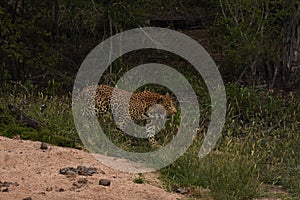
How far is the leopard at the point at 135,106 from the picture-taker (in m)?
9.33

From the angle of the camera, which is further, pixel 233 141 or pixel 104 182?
pixel 233 141

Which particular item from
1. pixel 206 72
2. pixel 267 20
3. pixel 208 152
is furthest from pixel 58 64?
pixel 208 152

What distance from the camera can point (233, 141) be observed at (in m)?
9.17

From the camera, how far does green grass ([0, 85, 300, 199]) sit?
7.46 metres

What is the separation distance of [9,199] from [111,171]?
58.0 inches

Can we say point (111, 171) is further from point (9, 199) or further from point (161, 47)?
point (161, 47)

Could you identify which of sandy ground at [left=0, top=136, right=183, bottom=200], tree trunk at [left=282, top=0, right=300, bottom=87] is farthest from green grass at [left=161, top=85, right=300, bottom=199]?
tree trunk at [left=282, top=0, right=300, bottom=87]

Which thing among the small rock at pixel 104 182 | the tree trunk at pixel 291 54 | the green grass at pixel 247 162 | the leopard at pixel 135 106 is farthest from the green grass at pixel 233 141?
the tree trunk at pixel 291 54

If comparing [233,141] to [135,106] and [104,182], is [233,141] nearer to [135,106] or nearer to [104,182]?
[135,106]

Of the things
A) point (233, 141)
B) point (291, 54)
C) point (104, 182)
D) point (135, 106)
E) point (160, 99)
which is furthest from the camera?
point (291, 54)

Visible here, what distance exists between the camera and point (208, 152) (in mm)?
8156

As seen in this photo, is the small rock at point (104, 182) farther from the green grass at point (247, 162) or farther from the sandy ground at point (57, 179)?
the green grass at point (247, 162)

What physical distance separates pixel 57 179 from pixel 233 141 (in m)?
2.96

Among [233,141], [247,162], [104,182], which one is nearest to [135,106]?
[233,141]
